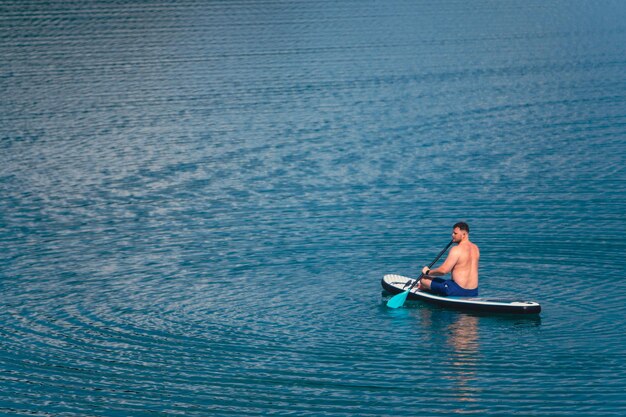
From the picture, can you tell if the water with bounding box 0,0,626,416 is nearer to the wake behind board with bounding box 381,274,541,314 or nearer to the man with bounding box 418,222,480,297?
the wake behind board with bounding box 381,274,541,314

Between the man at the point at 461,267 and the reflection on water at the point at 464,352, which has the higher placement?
the man at the point at 461,267

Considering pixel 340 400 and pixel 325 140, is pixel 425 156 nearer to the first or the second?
pixel 325 140

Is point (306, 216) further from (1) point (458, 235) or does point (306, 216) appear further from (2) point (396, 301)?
(1) point (458, 235)

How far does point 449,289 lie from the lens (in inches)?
1021

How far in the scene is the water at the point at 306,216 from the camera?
22.2 m

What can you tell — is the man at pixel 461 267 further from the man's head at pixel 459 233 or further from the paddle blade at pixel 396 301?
the paddle blade at pixel 396 301

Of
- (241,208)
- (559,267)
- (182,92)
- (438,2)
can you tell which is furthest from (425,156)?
(438,2)

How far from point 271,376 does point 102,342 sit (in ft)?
13.6

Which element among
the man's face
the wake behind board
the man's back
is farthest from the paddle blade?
the man's face

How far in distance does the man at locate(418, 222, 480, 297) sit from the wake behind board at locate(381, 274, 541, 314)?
261mm

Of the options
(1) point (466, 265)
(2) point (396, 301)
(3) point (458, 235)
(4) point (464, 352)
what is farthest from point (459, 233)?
(4) point (464, 352)

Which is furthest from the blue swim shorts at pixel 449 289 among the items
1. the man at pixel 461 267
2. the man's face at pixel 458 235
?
the man's face at pixel 458 235

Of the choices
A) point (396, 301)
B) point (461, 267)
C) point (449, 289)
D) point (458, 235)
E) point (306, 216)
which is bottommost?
point (396, 301)

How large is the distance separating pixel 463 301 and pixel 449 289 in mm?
591
